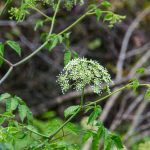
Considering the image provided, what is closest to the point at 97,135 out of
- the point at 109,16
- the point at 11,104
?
the point at 11,104

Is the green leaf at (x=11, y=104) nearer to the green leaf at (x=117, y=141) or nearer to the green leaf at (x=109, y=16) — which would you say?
the green leaf at (x=117, y=141)

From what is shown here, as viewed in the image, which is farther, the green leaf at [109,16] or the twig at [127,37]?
the twig at [127,37]

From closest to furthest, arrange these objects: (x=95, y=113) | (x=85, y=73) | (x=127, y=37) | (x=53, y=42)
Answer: (x=85, y=73) → (x=95, y=113) → (x=53, y=42) → (x=127, y=37)

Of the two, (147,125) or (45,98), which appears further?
(45,98)

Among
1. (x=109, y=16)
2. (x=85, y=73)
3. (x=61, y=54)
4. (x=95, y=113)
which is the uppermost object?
(x=109, y=16)

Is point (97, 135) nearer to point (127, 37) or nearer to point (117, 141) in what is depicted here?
point (117, 141)

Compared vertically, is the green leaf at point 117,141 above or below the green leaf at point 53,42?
below

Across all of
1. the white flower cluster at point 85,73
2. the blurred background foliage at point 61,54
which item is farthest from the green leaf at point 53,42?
the blurred background foliage at point 61,54

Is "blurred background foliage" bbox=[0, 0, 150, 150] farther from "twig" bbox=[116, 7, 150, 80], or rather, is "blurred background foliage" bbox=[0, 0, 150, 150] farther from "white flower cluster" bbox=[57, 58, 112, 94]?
"white flower cluster" bbox=[57, 58, 112, 94]

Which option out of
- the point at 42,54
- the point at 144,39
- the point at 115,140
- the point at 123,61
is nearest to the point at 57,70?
the point at 42,54

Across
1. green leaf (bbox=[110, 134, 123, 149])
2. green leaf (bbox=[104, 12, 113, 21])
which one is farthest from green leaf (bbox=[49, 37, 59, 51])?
green leaf (bbox=[110, 134, 123, 149])

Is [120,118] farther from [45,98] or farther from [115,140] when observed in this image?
[115,140]
